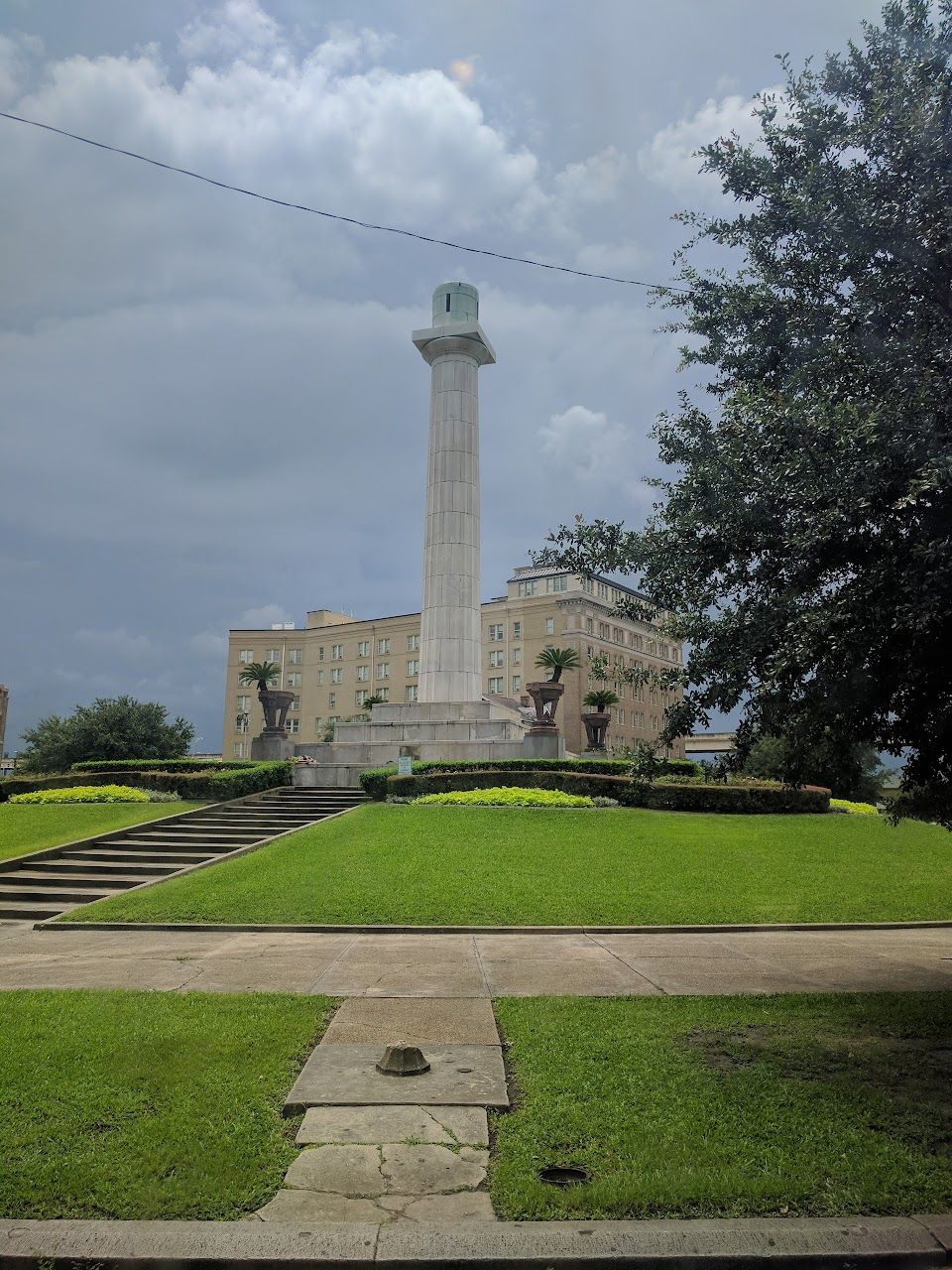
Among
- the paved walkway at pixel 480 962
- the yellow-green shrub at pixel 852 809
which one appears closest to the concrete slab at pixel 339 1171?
the paved walkway at pixel 480 962

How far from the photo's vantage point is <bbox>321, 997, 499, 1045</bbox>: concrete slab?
21.9 feet

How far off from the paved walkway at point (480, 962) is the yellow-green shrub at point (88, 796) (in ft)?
44.5

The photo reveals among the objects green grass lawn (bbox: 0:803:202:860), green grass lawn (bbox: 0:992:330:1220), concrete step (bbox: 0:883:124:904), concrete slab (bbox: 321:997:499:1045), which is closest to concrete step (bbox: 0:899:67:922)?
concrete step (bbox: 0:883:124:904)

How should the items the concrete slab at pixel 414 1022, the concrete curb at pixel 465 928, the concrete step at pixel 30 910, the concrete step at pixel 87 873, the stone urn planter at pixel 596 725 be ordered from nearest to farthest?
the concrete slab at pixel 414 1022 → the concrete curb at pixel 465 928 → the concrete step at pixel 30 910 → the concrete step at pixel 87 873 → the stone urn planter at pixel 596 725

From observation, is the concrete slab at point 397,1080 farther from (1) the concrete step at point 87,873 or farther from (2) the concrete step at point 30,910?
(1) the concrete step at point 87,873

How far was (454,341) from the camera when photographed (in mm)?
36375

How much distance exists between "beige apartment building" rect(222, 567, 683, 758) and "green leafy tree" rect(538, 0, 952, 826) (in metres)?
68.0

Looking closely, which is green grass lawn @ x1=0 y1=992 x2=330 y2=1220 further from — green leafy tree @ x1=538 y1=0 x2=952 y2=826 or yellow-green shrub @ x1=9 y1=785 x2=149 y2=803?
yellow-green shrub @ x1=9 y1=785 x2=149 y2=803

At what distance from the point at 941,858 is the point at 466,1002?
1358 centimetres

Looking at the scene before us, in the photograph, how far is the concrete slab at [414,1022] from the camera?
6.68 meters

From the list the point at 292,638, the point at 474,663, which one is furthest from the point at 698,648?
the point at 292,638

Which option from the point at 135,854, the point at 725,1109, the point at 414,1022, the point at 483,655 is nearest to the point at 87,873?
the point at 135,854

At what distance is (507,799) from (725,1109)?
1811 centimetres

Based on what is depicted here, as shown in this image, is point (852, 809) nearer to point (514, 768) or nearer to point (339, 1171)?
point (514, 768)
